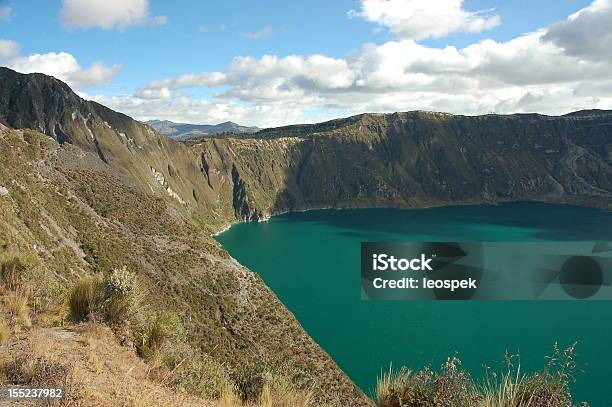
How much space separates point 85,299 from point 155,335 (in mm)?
2439

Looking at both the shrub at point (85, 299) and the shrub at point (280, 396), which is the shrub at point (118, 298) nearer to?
the shrub at point (85, 299)

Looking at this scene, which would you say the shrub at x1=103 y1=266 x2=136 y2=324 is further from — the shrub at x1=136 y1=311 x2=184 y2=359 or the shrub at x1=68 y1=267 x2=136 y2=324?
the shrub at x1=136 y1=311 x2=184 y2=359

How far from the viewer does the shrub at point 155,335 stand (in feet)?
33.2

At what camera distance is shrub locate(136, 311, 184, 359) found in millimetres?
10109

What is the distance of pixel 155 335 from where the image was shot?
1049 cm

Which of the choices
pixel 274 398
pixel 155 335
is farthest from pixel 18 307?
pixel 274 398

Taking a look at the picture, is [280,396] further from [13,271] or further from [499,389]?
[13,271]

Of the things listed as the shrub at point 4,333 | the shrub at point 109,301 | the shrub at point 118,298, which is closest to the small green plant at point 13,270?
the shrub at point 109,301

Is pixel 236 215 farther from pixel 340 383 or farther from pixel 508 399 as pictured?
pixel 508 399

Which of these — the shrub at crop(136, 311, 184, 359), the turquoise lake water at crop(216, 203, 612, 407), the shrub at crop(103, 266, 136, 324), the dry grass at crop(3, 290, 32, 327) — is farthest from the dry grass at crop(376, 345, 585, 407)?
the turquoise lake water at crop(216, 203, 612, 407)

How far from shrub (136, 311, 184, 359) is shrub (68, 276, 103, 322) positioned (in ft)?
4.73

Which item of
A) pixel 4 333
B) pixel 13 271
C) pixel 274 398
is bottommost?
pixel 274 398

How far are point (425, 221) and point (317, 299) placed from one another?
11769 centimetres

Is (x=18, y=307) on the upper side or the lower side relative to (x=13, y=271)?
lower
